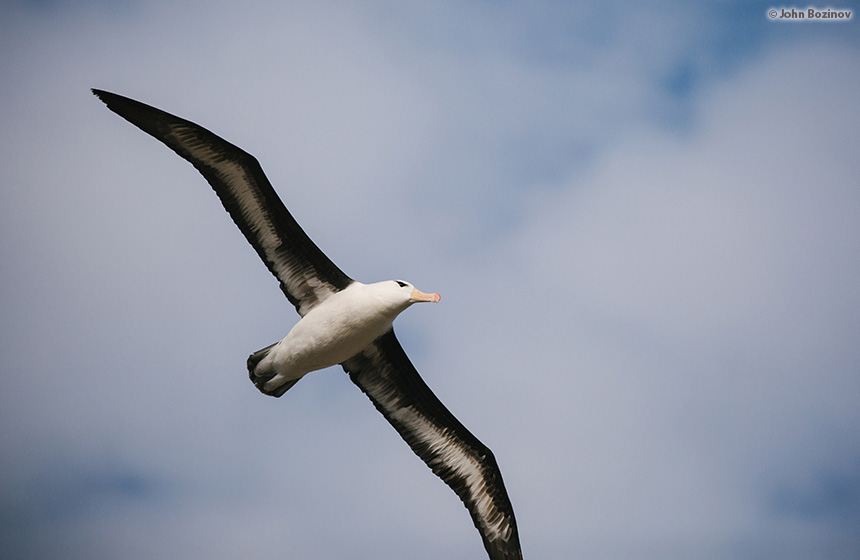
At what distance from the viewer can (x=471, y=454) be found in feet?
46.3

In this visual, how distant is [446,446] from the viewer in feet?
46.4

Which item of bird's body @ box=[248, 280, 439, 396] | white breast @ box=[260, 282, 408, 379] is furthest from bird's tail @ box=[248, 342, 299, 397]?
white breast @ box=[260, 282, 408, 379]

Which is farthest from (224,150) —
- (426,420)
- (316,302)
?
(426,420)

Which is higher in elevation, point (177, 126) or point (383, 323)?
point (177, 126)

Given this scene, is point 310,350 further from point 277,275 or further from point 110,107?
point 110,107

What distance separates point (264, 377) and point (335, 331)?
58.3 inches

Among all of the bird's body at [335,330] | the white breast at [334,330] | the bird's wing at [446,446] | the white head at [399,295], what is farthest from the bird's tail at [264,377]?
the white head at [399,295]

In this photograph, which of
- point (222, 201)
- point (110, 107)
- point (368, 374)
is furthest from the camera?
point (368, 374)

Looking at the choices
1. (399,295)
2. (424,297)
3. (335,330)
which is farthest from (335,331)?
(424,297)

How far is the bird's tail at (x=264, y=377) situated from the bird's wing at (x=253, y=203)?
0.88 m

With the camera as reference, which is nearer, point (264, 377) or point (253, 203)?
point (253, 203)

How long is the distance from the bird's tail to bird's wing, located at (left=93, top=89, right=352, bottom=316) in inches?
34.6

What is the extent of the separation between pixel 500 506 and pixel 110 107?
849cm

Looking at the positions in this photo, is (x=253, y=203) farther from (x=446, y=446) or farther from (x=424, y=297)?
(x=446, y=446)
